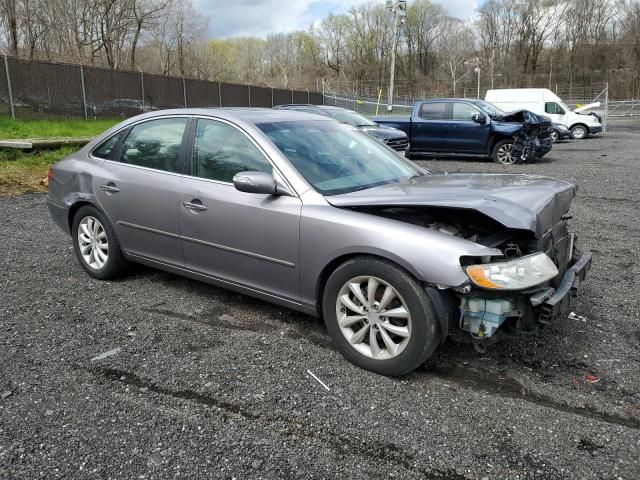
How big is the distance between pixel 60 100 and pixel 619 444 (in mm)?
17966

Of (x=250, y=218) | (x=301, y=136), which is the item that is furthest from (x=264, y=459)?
(x=301, y=136)

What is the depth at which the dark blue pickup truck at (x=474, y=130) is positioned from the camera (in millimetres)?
13695

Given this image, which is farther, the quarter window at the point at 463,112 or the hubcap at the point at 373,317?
the quarter window at the point at 463,112

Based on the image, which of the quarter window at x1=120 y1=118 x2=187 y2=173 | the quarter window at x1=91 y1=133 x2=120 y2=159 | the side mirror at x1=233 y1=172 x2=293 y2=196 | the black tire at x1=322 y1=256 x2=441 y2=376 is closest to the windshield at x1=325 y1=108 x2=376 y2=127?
the quarter window at x1=91 y1=133 x2=120 y2=159

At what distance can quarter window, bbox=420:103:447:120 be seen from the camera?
14.4 meters

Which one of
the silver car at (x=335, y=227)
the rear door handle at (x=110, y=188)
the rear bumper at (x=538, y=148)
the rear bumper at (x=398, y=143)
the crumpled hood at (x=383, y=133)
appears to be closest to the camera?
the silver car at (x=335, y=227)

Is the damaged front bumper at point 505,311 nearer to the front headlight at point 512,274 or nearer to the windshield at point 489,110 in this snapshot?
the front headlight at point 512,274

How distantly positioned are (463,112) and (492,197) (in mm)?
11978

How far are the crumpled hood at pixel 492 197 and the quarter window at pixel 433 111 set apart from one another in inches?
439

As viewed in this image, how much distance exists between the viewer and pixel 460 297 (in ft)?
9.35

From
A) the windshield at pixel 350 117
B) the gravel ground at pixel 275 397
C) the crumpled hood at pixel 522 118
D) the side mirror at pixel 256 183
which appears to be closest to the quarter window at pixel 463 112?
the crumpled hood at pixel 522 118

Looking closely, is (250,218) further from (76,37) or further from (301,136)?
(76,37)

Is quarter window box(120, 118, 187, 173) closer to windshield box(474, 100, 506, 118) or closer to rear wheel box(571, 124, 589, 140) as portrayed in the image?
windshield box(474, 100, 506, 118)

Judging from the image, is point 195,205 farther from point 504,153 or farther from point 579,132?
point 579,132
